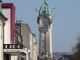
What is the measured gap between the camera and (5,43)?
193 ft

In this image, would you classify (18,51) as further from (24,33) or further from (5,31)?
(24,33)

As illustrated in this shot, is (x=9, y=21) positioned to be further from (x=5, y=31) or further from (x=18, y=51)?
(x=18, y=51)

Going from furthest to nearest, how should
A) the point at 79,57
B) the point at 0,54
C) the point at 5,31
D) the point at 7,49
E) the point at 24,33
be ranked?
the point at 24,33 < the point at 79,57 < the point at 5,31 < the point at 7,49 < the point at 0,54

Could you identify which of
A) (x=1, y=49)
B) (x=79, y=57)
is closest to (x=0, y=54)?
(x=1, y=49)

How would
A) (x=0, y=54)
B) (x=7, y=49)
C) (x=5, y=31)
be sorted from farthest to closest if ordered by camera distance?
(x=5, y=31) < (x=7, y=49) < (x=0, y=54)

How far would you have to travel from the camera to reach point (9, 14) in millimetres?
62375

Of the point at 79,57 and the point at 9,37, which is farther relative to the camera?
the point at 79,57

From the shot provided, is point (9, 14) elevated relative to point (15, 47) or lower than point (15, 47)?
elevated

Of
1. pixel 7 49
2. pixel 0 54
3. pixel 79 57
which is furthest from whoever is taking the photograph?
pixel 79 57

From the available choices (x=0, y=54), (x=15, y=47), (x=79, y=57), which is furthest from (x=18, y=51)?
(x=79, y=57)

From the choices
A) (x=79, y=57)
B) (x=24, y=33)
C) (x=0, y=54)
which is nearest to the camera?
(x=0, y=54)

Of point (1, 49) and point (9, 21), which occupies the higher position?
point (9, 21)

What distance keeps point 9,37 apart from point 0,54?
32.6ft

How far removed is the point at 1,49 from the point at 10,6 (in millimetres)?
10889
